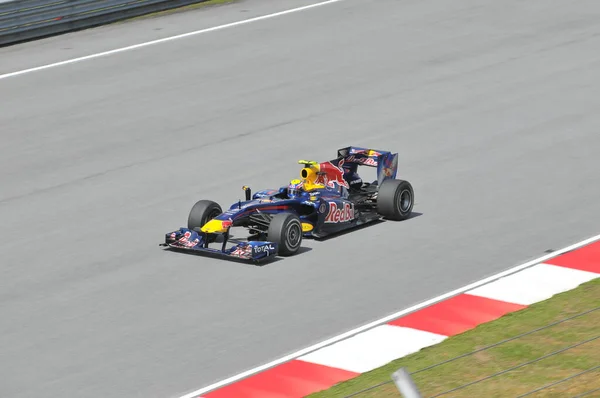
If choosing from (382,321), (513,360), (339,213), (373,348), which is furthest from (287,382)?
(339,213)

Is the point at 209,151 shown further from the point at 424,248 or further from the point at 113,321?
the point at 113,321

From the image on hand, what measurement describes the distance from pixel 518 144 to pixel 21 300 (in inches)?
342

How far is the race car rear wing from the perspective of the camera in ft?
52.7

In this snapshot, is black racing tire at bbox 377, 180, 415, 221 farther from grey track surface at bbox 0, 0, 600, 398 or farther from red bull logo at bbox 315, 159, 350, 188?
red bull logo at bbox 315, 159, 350, 188

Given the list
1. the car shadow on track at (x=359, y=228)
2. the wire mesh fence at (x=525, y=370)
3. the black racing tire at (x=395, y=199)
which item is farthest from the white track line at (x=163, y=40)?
the wire mesh fence at (x=525, y=370)

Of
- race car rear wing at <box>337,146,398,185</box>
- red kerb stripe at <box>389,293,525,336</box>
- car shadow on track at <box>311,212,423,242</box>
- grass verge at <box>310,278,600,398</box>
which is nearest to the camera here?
grass verge at <box>310,278,600,398</box>

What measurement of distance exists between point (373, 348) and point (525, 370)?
5.71 feet

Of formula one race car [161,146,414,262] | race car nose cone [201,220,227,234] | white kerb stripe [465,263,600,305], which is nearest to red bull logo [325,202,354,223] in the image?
formula one race car [161,146,414,262]

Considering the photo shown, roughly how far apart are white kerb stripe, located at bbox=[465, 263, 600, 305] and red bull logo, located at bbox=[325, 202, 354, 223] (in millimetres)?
2387

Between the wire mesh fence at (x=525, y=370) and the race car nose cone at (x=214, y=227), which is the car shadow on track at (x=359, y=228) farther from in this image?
the wire mesh fence at (x=525, y=370)

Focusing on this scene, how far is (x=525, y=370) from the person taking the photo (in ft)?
35.7

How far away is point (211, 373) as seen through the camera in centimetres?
1170

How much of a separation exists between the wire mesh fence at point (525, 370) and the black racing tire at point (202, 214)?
14.8 ft

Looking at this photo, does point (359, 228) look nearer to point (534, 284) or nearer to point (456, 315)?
point (534, 284)
